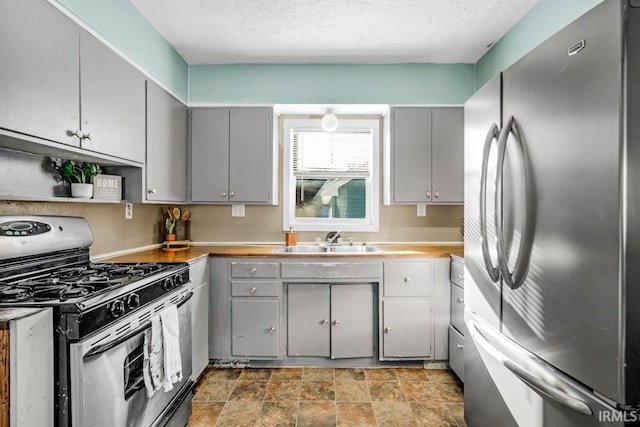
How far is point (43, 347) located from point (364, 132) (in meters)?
2.87

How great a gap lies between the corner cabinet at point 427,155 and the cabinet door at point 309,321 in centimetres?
112

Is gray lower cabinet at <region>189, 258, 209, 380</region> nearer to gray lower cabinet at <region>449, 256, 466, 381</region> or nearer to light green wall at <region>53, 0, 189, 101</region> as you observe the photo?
light green wall at <region>53, 0, 189, 101</region>

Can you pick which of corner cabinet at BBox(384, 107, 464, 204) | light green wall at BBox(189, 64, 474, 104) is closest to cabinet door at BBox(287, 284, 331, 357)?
corner cabinet at BBox(384, 107, 464, 204)

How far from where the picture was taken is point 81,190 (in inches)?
71.0

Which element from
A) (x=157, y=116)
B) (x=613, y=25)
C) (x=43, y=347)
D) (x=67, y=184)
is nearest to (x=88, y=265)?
(x=67, y=184)

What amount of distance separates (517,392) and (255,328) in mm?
1858

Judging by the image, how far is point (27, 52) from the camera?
1289 mm

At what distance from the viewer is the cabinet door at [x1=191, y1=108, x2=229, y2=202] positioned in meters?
2.92

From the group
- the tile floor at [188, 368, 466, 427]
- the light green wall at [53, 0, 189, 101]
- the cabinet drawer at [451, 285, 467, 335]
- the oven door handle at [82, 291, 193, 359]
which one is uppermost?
the light green wall at [53, 0, 189, 101]

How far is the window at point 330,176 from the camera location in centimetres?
327

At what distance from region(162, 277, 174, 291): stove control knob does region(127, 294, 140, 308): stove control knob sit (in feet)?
0.85

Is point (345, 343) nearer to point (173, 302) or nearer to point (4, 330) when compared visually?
point (173, 302)

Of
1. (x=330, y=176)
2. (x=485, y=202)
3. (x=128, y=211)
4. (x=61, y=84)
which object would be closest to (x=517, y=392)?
(x=485, y=202)

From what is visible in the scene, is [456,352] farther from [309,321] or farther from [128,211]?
[128,211]
